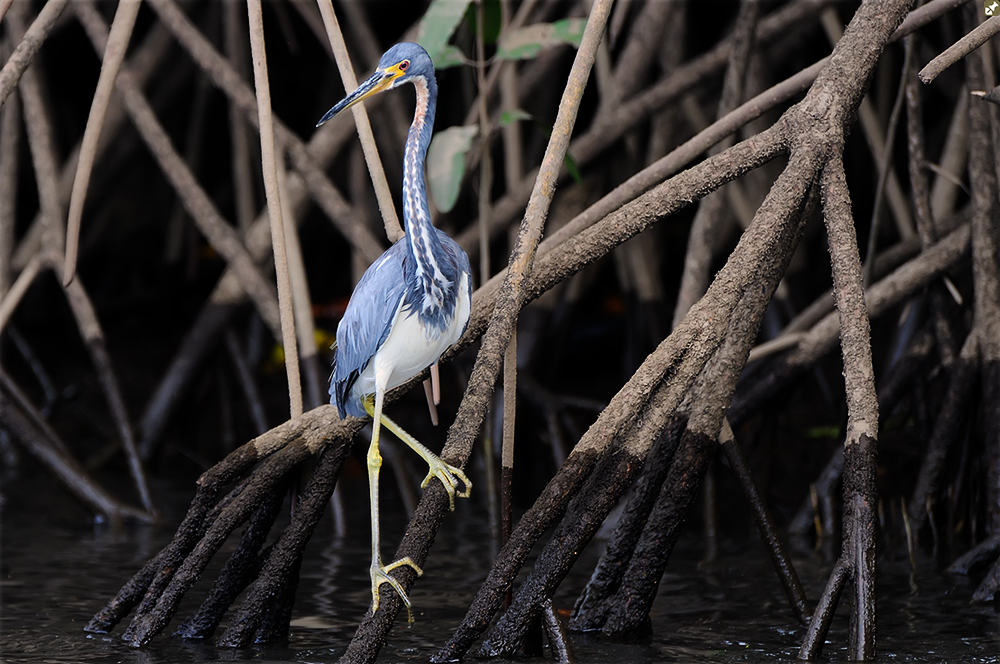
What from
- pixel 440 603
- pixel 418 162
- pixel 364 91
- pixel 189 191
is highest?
pixel 189 191

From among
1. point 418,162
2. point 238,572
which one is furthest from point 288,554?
point 418,162

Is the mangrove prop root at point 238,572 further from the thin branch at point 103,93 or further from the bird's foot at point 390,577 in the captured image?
the thin branch at point 103,93

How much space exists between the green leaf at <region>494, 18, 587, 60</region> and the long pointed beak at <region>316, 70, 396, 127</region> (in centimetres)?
174

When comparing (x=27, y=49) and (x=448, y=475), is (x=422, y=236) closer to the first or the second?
(x=448, y=475)

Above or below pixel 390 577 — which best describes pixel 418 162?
above

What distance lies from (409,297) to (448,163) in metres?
1.89

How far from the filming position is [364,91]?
277 cm

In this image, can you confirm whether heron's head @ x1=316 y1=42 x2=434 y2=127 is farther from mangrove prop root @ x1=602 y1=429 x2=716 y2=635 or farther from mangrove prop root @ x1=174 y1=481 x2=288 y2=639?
mangrove prop root @ x1=602 y1=429 x2=716 y2=635

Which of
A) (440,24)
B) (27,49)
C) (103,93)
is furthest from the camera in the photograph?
(440,24)

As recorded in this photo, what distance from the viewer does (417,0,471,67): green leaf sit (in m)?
4.40

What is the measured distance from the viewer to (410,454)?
5559 mm

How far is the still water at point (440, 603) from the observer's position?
324 centimetres

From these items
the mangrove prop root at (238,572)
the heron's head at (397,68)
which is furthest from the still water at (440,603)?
the heron's head at (397,68)

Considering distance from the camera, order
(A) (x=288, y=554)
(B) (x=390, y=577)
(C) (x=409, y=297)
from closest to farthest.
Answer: (B) (x=390, y=577) < (C) (x=409, y=297) < (A) (x=288, y=554)
